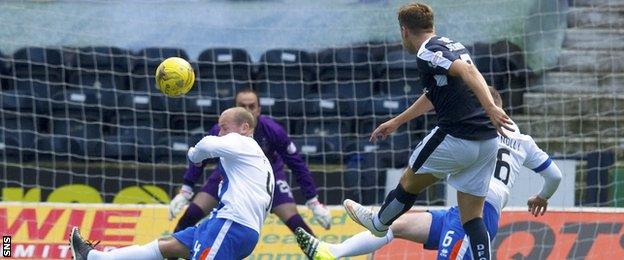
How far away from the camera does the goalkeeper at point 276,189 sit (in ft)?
35.6

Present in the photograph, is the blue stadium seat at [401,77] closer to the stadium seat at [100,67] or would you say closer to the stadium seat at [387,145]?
the stadium seat at [387,145]

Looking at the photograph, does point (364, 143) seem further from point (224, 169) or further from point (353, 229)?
point (224, 169)

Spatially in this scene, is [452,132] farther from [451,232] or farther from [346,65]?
[346,65]

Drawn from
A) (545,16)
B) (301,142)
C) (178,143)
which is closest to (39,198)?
(178,143)

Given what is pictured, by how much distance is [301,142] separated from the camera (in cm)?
1345

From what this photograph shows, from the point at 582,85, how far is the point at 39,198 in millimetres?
5127

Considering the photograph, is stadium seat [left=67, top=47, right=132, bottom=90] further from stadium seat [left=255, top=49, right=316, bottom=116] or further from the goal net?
stadium seat [left=255, top=49, right=316, bottom=116]

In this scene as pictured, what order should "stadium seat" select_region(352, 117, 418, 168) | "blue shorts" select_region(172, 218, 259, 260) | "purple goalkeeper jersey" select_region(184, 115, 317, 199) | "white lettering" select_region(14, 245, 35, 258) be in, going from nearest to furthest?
"blue shorts" select_region(172, 218, 259, 260) < "purple goalkeeper jersey" select_region(184, 115, 317, 199) < "white lettering" select_region(14, 245, 35, 258) < "stadium seat" select_region(352, 117, 418, 168)

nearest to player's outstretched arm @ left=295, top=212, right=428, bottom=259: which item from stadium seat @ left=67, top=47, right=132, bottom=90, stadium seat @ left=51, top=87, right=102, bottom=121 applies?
stadium seat @ left=51, top=87, right=102, bottom=121

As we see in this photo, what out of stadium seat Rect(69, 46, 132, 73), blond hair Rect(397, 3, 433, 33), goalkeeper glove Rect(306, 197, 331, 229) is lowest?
goalkeeper glove Rect(306, 197, 331, 229)

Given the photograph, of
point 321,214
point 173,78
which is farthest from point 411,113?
point 321,214

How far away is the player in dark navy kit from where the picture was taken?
7.98 meters

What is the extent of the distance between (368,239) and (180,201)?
5.94 feet

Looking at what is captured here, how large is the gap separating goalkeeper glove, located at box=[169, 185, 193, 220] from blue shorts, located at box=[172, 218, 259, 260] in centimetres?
173
